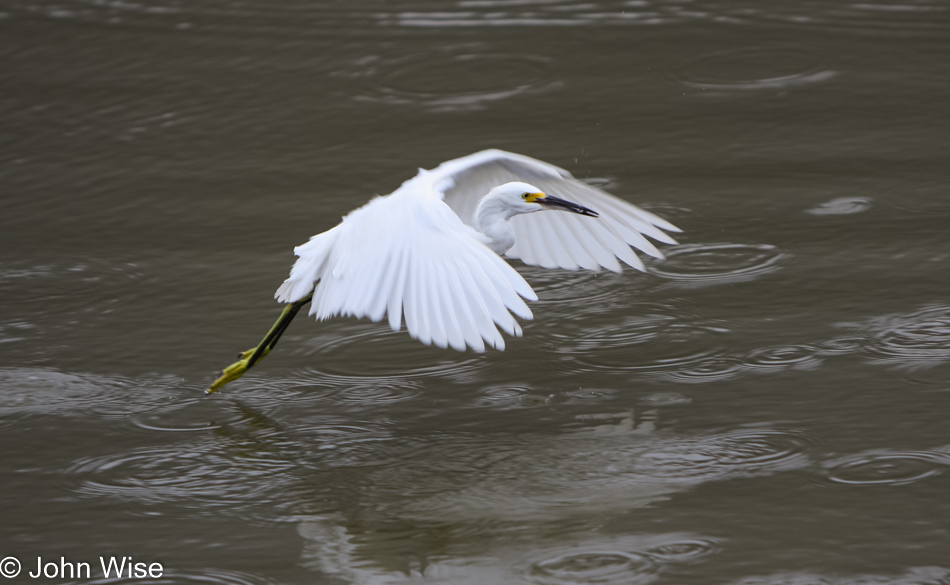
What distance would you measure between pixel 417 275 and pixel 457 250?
13 cm

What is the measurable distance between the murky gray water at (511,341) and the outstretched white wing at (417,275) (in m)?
0.44

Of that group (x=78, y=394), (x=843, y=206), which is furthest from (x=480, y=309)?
(x=843, y=206)

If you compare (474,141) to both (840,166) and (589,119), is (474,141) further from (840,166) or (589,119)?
(840,166)

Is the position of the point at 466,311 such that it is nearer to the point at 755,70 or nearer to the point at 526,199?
the point at 526,199

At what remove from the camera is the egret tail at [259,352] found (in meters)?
3.67

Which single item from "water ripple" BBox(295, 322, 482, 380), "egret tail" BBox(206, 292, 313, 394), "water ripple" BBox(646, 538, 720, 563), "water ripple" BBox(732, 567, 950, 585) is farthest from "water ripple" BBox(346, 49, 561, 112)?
"water ripple" BBox(732, 567, 950, 585)

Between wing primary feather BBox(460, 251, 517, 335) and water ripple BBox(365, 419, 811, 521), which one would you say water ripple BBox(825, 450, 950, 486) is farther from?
wing primary feather BBox(460, 251, 517, 335)

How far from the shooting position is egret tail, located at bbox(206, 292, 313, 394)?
12.0ft

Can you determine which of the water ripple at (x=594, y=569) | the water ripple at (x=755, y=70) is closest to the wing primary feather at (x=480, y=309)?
the water ripple at (x=594, y=569)

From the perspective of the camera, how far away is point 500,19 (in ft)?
22.6

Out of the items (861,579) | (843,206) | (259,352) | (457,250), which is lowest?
(861,579)

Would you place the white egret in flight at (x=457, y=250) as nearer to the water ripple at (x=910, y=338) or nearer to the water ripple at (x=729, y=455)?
the water ripple at (x=729, y=455)

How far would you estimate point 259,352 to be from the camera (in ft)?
12.2

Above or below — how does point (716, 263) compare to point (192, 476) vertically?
above
